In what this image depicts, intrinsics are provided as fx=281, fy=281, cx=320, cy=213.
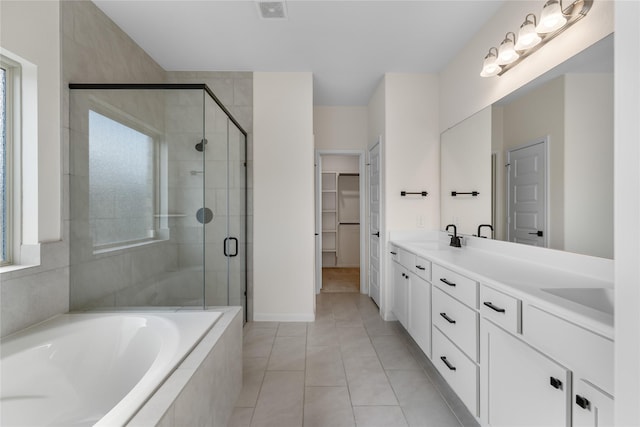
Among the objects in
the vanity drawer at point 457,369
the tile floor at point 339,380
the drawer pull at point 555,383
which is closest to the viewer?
the drawer pull at point 555,383

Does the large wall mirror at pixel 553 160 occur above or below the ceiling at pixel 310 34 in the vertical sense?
below

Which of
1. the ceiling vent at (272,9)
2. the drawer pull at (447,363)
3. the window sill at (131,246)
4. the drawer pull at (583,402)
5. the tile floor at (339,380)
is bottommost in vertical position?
the tile floor at (339,380)

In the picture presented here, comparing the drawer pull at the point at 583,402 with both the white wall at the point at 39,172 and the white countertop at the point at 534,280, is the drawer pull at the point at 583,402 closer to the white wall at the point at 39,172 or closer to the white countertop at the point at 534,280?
the white countertop at the point at 534,280

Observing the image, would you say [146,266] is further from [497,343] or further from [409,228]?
[409,228]

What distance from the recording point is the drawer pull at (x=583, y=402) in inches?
33.9

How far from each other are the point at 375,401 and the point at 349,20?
2694 millimetres

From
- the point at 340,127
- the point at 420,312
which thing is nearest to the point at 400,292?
the point at 420,312

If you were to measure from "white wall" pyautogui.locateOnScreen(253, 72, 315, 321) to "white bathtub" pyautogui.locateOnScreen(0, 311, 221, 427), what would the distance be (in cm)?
136

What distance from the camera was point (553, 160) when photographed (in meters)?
1.53

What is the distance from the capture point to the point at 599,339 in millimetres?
824

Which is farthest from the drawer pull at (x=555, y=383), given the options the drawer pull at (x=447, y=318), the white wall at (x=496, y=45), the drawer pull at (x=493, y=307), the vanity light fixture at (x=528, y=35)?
the vanity light fixture at (x=528, y=35)

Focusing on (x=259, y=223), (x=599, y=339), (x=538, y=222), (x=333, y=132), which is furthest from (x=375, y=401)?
(x=333, y=132)

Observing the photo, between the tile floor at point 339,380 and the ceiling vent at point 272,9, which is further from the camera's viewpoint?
the ceiling vent at point 272,9

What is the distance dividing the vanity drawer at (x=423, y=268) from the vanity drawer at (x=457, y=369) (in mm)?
368
